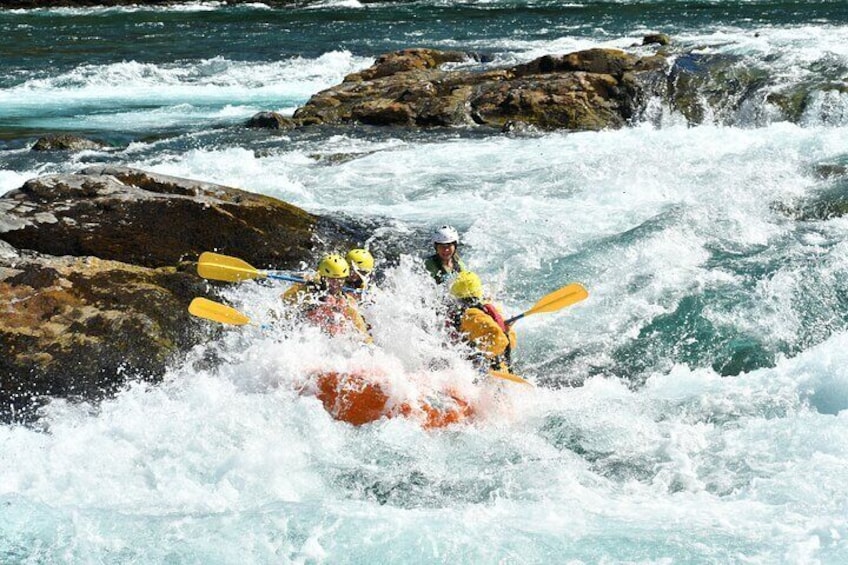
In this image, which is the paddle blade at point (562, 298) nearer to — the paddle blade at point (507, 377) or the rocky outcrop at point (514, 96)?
the paddle blade at point (507, 377)

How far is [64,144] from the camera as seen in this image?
14.6 m

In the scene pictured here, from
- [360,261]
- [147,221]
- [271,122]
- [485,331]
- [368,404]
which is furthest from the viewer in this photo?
[271,122]

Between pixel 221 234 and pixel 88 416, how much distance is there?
7.79 ft

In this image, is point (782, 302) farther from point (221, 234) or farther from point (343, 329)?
point (221, 234)

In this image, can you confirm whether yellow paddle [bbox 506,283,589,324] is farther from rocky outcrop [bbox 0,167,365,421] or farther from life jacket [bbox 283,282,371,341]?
rocky outcrop [bbox 0,167,365,421]

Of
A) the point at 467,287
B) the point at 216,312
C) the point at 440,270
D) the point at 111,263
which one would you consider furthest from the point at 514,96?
the point at 216,312

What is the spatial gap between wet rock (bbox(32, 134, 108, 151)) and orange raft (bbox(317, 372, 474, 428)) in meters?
9.57

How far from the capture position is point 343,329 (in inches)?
266

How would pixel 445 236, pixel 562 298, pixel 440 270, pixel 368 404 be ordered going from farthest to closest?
1. pixel 562 298
2. pixel 440 270
3. pixel 445 236
4. pixel 368 404

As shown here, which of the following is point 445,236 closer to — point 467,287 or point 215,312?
point 467,287

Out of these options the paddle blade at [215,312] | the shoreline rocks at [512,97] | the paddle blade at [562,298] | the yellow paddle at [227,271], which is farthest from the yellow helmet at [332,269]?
the shoreline rocks at [512,97]

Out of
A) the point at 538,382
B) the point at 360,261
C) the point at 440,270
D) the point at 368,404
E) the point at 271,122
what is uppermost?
the point at 360,261

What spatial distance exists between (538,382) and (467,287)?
3.69 ft

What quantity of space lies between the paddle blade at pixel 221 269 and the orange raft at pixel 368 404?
1258 millimetres
